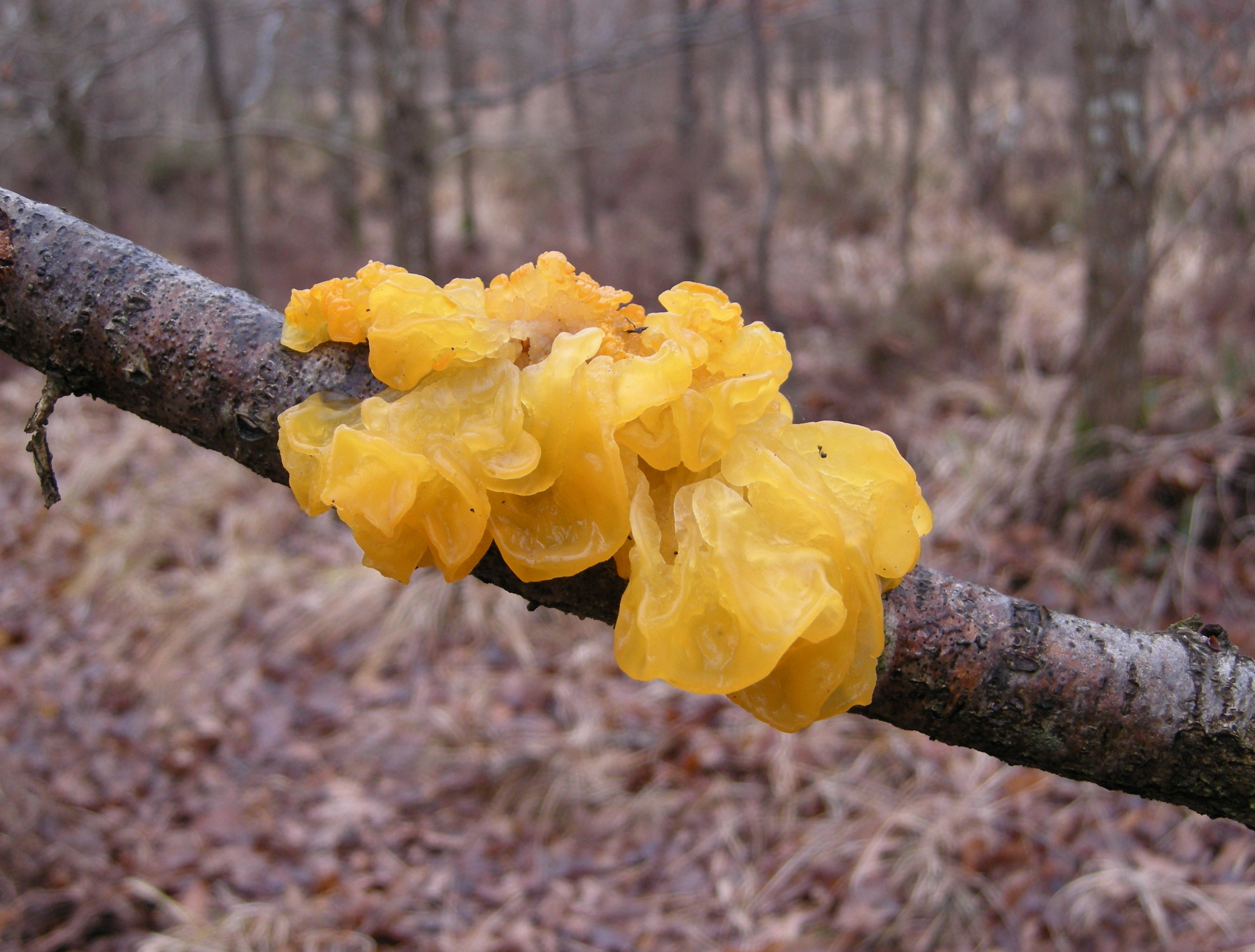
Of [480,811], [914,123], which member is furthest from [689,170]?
[480,811]

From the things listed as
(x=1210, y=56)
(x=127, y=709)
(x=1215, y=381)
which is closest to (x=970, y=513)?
(x=1215, y=381)

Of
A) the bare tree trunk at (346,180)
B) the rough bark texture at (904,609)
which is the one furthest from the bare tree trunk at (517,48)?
the rough bark texture at (904,609)

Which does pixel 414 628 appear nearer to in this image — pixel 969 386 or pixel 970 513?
pixel 970 513

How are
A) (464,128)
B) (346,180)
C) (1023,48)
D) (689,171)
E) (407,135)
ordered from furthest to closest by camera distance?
(464,128)
(346,180)
(1023,48)
(689,171)
(407,135)

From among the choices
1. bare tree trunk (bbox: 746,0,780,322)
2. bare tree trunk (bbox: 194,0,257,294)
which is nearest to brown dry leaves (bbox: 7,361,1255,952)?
bare tree trunk (bbox: 746,0,780,322)

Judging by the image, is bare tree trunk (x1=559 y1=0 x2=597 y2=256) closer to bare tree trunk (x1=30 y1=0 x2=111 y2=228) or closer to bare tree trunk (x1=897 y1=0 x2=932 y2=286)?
bare tree trunk (x1=897 y1=0 x2=932 y2=286)

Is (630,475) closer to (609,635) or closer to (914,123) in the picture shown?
(609,635)

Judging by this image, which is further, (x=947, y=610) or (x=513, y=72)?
(x=513, y=72)
